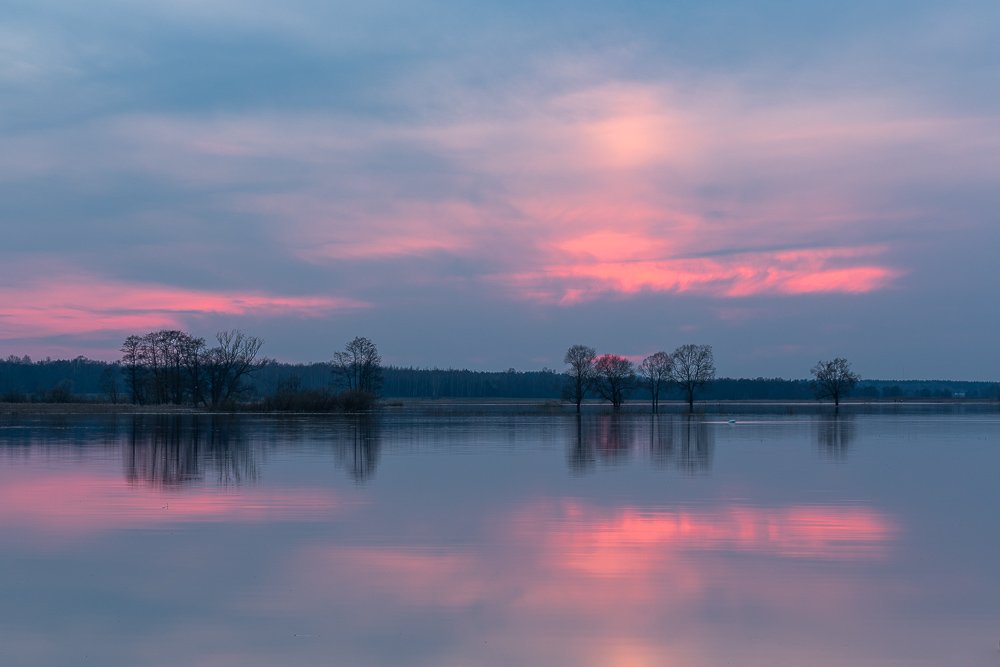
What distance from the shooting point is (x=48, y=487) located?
21.0 meters

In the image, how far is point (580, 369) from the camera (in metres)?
115

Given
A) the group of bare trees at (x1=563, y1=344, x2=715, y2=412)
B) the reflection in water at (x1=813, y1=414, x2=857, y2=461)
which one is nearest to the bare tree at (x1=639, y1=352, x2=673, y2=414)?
the group of bare trees at (x1=563, y1=344, x2=715, y2=412)

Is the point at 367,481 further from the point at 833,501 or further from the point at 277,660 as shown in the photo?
the point at 277,660

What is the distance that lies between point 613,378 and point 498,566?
100244 mm

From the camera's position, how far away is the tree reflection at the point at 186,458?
23375 mm

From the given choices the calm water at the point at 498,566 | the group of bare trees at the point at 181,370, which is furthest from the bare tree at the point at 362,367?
the calm water at the point at 498,566

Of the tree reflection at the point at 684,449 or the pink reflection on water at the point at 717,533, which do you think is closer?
the pink reflection on water at the point at 717,533

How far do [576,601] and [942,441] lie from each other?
109 feet

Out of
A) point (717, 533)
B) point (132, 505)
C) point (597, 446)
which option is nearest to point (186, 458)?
point (132, 505)

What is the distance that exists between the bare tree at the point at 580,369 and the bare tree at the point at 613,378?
0.77 m

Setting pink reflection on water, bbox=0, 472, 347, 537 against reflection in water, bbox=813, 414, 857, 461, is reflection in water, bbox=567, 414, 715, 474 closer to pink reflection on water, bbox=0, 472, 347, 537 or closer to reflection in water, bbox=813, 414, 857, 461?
reflection in water, bbox=813, 414, 857, 461

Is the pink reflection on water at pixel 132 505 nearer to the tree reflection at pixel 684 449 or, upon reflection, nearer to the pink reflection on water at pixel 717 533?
the pink reflection on water at pixel 717 533

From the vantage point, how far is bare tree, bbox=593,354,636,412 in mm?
111312

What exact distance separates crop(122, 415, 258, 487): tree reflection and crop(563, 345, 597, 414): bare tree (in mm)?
71534
